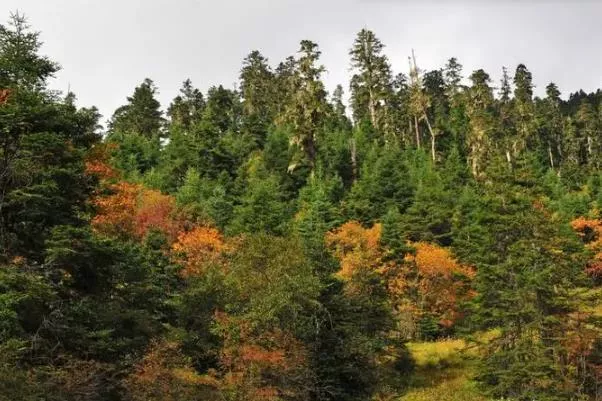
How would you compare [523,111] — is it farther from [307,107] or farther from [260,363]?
[260,363]

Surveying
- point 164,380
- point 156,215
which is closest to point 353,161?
point 156,215

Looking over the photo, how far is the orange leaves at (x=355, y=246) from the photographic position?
44.4m

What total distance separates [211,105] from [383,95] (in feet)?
77.0

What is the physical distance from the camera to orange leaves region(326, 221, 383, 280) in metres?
44.4

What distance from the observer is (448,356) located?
143 feet

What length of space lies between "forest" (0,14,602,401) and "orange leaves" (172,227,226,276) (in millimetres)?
245

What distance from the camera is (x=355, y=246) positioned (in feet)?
156

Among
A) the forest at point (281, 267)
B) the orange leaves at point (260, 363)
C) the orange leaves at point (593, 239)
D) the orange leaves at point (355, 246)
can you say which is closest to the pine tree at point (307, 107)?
the forest at point (281, 267)

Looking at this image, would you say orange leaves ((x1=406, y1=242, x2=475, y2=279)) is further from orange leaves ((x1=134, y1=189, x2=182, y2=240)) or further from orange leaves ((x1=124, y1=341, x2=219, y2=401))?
orange leaves ((x1=124, y1=341, x2=219, y2=401))

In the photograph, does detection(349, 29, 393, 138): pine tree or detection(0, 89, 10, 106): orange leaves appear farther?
detection(349, 29, 393, 138): pine tree

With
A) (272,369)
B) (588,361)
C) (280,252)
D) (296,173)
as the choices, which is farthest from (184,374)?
(296,173)

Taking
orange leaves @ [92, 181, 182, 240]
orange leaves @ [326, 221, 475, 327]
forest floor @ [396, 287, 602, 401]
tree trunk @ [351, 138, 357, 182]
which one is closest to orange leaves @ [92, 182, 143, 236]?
orange leaves @ [92, 181, 182, 240]

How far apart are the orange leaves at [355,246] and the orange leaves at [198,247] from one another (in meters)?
8.54

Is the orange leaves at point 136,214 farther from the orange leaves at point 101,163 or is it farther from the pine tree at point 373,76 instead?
the pine tree at point 373,76
